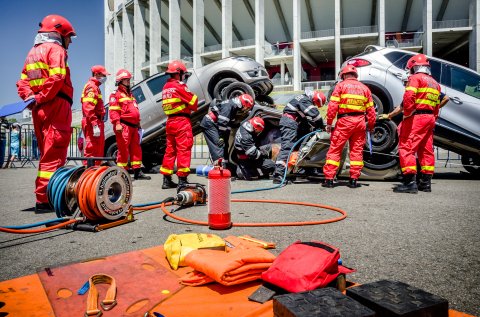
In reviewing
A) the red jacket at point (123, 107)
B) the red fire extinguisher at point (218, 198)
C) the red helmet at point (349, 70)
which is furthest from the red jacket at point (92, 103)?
the red helmet at point (349, 70)

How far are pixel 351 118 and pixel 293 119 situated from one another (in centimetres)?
120

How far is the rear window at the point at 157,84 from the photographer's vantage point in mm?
8102

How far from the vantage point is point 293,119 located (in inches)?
235

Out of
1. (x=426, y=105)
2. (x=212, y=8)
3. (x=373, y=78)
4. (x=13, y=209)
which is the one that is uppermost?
(x=212, y=8)

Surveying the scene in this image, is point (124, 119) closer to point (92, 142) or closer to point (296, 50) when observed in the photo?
point (92, 142)

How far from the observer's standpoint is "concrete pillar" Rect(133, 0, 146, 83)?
36.3 meters

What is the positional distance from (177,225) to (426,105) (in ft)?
13.2

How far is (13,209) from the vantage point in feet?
12.9

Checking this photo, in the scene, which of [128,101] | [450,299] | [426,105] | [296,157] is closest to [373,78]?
[426,105]

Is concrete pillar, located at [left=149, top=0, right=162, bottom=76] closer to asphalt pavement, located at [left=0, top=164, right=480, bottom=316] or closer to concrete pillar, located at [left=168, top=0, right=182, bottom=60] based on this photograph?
concrete pillar, located at [left=168, top=0, right=182, bottom=60]

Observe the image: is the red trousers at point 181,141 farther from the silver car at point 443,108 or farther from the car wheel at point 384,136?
the silver car at point 443,108

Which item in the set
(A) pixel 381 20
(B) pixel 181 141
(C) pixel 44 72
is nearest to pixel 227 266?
(C) pixel 44 72

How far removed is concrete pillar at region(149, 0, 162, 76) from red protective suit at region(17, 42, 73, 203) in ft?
112

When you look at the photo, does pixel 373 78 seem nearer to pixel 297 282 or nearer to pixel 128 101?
pixel 128 101
